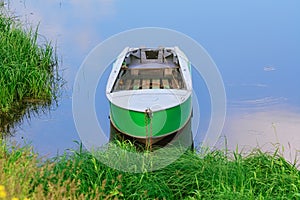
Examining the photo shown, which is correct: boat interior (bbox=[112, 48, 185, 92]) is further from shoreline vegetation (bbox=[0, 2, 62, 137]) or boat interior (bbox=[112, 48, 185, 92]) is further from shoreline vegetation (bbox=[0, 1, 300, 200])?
shoreline vegetation (bbox=[0, 1, 300, 200])

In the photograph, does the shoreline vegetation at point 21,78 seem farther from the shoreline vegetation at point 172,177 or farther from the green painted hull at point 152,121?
the shoreline vegetation at point 172,177

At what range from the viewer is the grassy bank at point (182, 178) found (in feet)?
13.9

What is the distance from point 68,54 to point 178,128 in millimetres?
4413

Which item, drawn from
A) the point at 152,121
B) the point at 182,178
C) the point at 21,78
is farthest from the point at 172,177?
the point at 21,78

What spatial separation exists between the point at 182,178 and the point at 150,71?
3.60 m

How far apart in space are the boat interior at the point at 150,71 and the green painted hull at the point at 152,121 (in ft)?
1.74

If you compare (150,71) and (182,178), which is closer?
(182,178)

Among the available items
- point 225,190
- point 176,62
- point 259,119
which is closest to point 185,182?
point 225,190

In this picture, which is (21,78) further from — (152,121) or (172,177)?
(172,177)

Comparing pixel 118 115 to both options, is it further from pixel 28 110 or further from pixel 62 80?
pixel 62 80

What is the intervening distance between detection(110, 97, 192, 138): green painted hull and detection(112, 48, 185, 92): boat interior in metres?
0.53

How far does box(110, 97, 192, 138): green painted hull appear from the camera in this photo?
6.71m

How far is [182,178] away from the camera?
4.62m

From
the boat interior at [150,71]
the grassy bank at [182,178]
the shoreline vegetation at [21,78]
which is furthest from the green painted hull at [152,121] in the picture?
the grassy bank at [182,178]
